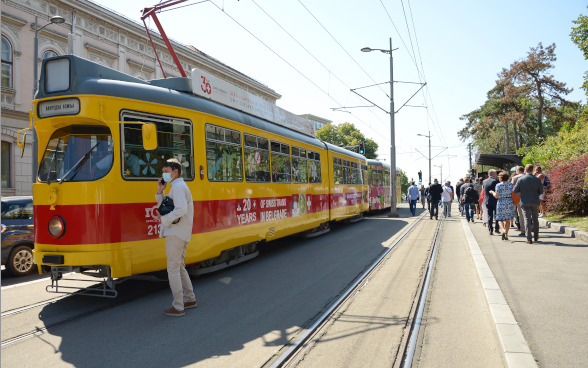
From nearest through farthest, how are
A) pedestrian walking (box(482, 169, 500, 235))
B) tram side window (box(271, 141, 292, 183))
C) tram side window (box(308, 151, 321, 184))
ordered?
tram side window (box(271, 141, 292, 183))
pedestrian walking (box(482, 169, 500, 235))
tram side window (box(308, 151, 321, 184))

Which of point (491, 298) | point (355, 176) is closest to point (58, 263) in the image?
point (491, 298)

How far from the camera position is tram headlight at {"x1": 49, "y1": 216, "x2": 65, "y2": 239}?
570 cm

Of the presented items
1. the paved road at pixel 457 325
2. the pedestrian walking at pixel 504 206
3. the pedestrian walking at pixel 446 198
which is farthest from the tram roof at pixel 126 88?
the pedestrian walking at pixel 446 198

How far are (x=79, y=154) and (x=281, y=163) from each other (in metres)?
5.30

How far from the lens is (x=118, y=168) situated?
5.86 meters

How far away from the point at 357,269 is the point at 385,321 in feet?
9.98

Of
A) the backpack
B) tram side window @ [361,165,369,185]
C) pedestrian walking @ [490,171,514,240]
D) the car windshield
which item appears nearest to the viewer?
the car windshield

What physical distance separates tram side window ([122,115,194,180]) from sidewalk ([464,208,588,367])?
16.3ft

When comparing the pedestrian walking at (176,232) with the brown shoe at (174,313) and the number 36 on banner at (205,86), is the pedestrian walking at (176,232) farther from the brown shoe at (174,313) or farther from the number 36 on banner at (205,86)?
the number 36 on banner at (205,86)

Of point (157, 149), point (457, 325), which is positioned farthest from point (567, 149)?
point (157, 149)

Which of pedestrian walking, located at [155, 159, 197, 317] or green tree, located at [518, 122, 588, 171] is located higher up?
green tree, located at [518, 122, 588, 171]

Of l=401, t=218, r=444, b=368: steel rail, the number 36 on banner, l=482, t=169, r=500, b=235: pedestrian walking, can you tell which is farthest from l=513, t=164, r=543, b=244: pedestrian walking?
the number 36 on banner

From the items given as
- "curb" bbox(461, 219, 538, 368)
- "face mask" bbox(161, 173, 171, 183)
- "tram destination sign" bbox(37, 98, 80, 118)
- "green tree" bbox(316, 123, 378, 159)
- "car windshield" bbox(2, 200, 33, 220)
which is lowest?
"curb" bbox(461, 219, 538, 368)

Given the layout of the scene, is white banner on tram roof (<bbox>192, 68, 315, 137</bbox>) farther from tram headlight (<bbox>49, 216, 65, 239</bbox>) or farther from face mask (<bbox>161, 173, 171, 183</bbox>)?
tram headlight (<bbox>49, 216, 65, 239</bbox>)
